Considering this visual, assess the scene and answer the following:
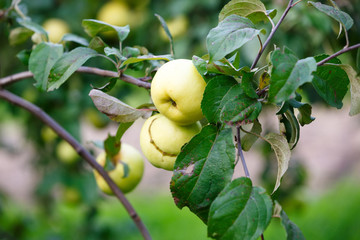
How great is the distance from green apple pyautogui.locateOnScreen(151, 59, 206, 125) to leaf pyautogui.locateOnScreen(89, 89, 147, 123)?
0.06 metres

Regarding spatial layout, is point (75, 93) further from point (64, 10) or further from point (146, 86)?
point (146, 86)

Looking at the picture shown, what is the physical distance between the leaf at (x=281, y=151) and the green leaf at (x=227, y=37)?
0.14 metres

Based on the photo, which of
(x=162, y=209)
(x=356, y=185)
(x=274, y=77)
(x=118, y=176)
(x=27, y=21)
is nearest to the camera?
(x=274, y=77)

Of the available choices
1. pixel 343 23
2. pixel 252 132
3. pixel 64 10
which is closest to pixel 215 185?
→ pixel 252 132

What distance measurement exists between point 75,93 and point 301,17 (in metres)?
0.93

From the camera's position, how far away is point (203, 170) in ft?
1.77

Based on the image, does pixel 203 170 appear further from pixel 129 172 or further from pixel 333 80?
pixel 129 172

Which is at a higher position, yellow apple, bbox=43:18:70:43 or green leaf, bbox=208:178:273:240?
green leaf, bbox=208:178:273:240

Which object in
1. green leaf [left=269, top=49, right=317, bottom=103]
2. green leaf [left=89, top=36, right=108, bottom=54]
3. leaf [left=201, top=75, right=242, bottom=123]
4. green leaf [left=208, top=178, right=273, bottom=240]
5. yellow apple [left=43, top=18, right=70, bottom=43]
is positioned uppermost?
green leaf [left=89, top=36, right=108, bottom=54]

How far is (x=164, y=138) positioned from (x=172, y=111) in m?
0.05

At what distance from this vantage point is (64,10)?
173cm

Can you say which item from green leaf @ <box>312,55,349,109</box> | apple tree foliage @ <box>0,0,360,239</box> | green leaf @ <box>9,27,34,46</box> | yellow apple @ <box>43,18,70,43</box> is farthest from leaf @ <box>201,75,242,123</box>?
yellow apple @ <box>43,18,70,43</box>

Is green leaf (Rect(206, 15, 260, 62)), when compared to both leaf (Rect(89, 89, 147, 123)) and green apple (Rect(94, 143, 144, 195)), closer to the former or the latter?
leaf (Rect(89, 89, 147, 123))

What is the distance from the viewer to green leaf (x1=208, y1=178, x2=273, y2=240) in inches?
18.8
